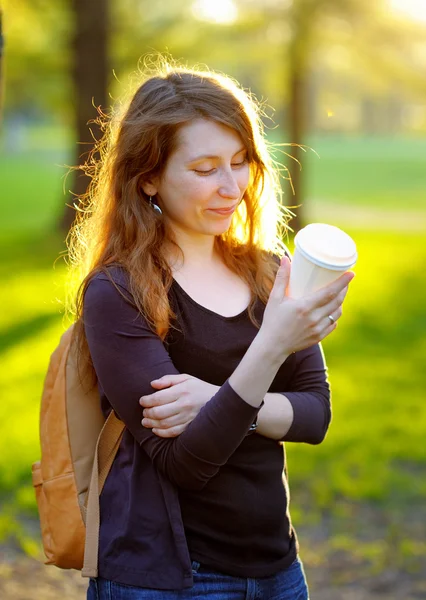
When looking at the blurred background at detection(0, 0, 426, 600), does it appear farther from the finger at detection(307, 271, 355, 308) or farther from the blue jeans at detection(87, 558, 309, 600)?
the blue jeans at detection(87, 558, 309, 600)

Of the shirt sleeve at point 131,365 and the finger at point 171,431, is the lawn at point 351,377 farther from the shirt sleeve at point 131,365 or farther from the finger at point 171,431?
the finger at point 171,431

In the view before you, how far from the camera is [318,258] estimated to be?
187 centimetres

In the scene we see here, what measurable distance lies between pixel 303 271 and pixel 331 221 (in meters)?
19.8

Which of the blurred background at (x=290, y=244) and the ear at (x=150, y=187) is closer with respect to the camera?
the ear at (x=150, y=187)

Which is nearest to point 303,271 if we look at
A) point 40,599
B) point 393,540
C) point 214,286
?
point 214,286

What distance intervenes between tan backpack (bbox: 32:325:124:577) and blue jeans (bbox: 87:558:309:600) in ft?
0.36

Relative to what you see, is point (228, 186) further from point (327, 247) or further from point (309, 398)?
point (309, 398)

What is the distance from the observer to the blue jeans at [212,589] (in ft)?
6.47

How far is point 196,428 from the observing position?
6.12ft

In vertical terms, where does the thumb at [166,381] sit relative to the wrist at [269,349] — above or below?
below

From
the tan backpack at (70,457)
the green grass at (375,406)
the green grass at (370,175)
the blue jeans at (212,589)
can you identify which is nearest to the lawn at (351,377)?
the green grass at (375,406)

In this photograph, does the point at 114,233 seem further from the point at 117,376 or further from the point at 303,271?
the point at 303,271

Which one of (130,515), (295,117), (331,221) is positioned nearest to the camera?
(130,515)

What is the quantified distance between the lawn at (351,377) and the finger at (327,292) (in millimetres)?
883
